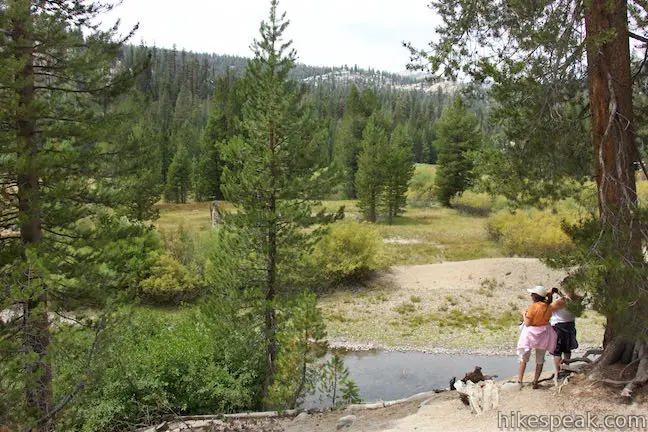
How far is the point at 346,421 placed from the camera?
29.4 feet

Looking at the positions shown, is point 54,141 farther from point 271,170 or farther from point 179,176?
point 179,176

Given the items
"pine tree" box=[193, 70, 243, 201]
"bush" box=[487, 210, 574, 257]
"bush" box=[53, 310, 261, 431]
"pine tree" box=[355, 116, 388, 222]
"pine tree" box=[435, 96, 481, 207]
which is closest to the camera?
"bush" box=[53, 310, 261, 431]

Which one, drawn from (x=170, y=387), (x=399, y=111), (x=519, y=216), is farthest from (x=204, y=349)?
(x=399, y=111)

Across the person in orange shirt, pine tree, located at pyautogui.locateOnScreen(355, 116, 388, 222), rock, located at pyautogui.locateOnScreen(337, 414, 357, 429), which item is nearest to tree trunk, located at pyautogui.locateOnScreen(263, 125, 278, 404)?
rock, located at pyautogui.locateOnScreen(337, 414, 357, 429)

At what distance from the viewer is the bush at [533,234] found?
108 feet

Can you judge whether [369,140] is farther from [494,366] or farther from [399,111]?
[399,111]

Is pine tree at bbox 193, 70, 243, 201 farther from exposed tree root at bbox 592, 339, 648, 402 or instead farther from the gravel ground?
exposed tree root at bbox 592, 339, 648, 402

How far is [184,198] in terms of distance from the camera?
5812cm

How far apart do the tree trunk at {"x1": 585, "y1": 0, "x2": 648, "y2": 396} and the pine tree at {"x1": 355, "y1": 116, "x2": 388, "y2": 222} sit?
37.0m

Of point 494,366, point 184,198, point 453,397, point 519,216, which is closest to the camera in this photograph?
point 453,397

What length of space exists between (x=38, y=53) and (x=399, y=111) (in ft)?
332

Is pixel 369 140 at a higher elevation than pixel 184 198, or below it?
higher

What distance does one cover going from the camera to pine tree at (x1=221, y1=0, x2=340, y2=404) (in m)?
15.0

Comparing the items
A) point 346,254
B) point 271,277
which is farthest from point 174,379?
point 346,254
